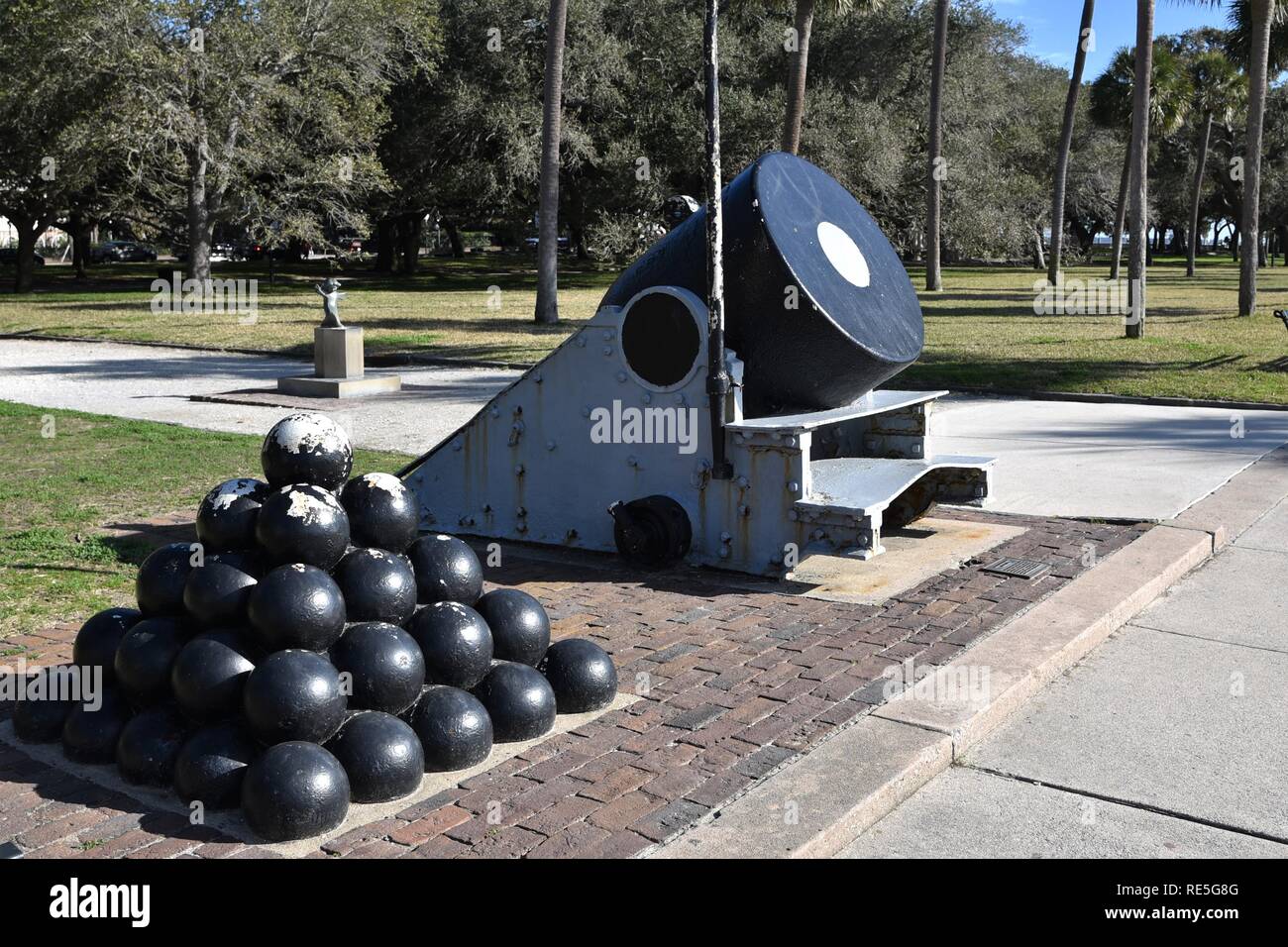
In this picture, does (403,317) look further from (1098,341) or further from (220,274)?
(220,274)

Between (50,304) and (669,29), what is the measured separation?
676 inches

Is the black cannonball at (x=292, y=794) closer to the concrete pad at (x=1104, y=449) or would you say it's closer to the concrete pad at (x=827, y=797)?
the concrete pad at (x=827, y=797)

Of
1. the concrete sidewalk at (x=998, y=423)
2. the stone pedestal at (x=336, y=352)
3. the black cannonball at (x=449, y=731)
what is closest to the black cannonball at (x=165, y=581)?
the black cannonball at (x=449, y=731)

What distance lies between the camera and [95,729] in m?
4.01

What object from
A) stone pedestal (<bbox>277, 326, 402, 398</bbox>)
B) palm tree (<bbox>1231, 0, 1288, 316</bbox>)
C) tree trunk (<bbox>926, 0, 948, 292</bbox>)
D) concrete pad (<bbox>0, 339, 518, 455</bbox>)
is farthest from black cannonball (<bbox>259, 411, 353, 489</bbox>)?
tree trunk (<bbox>926, 0, 948, 292</bbox>)

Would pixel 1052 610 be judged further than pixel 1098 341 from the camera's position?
No

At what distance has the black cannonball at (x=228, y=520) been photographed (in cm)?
413

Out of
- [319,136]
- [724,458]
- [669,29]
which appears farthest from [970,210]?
[724,458]

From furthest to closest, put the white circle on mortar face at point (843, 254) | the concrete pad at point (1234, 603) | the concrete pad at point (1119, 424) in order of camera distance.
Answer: the concrete pad at point (1119, 424) → the white circle on mortar face at point (843, 254) → the concrete pad at point (1234, 603)

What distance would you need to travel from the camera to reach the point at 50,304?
1160 inches

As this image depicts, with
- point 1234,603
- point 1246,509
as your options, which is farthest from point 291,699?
point 1246,509

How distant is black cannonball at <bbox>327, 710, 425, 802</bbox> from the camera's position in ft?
12.2

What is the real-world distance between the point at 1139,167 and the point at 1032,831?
1831 centimetres

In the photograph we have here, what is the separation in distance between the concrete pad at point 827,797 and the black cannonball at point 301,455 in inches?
68.2
